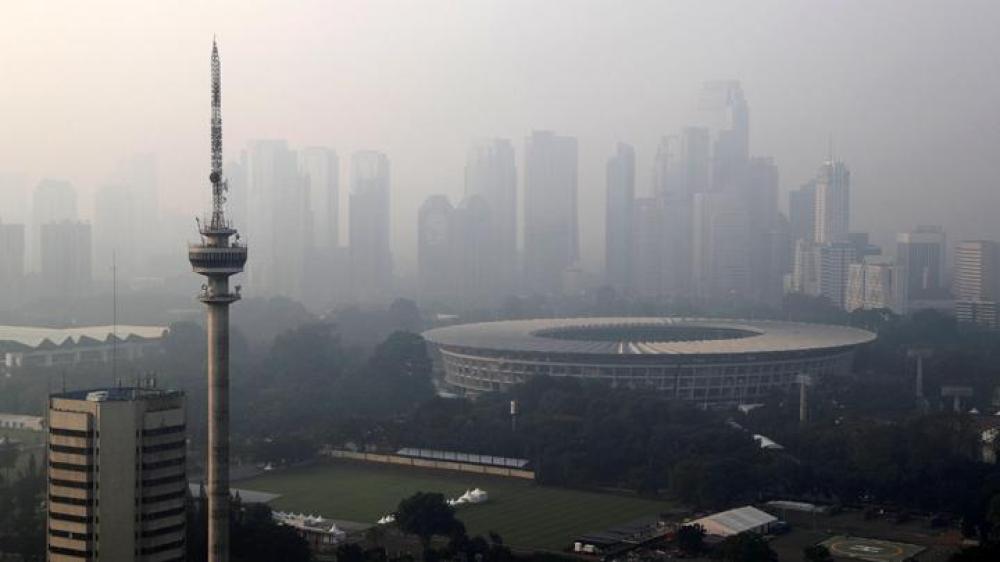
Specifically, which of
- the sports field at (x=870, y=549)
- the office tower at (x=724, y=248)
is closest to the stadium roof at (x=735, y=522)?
the sports field at (x=870, y=549)

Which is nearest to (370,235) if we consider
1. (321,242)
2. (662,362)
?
(321,242)

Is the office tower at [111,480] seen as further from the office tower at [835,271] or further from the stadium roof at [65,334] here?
the office tower at [835,271]

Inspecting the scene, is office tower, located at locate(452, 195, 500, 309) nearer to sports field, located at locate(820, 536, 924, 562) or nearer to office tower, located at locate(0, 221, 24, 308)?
office tower, located at locate(0, 221, 24, 308)

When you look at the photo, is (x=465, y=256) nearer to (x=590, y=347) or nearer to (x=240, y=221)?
(x=240, y=221)

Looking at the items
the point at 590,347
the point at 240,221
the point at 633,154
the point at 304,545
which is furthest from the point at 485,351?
the point at 633,154

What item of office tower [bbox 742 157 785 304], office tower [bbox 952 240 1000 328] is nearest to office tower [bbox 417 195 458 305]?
office tower [bbox 742 157 785 304]

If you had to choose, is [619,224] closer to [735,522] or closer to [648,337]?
[648,337]
